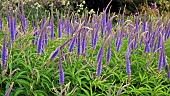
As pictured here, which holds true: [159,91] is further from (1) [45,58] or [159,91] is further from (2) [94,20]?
(2) [94,20]

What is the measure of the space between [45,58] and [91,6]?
34.7 ft

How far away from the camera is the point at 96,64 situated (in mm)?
4234

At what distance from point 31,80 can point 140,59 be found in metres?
1.67

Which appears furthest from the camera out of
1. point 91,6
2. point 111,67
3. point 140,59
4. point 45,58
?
point 91,6

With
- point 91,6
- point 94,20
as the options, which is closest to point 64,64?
point 94,20

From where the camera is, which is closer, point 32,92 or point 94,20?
point 32,92

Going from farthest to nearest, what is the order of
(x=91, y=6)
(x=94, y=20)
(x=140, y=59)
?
Answer: (x=91, y=6), (x=94, y=20), (x=140, y=59)

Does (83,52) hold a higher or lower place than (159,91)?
Result: higher

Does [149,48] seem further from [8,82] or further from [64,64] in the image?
[8,82]

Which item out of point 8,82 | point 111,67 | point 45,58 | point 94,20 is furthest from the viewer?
point 94,20

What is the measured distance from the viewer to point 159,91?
412 centimetres

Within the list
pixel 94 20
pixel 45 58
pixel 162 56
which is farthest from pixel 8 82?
pixel 94 20

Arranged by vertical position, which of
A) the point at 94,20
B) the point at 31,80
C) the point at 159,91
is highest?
the point at 94,20

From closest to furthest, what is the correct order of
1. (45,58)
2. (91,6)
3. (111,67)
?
(45,58)
(111,67)
(91,6)
